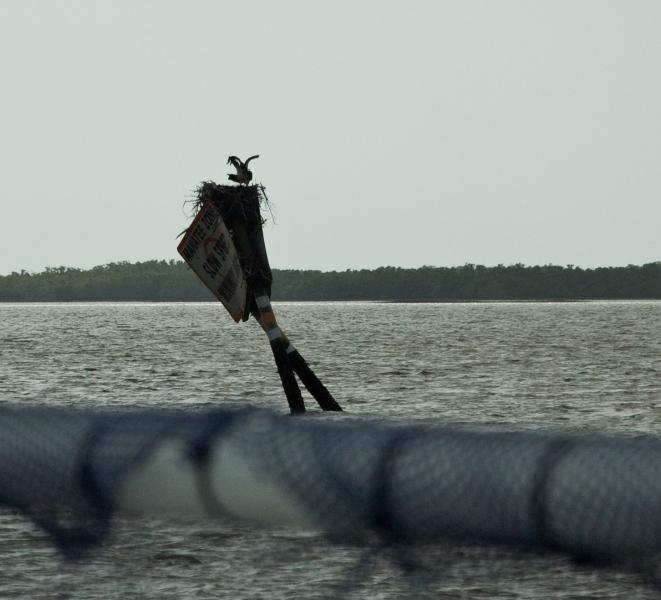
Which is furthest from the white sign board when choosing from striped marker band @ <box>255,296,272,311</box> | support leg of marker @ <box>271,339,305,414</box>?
support leg of marker @ <box>271,339,305,414</box>

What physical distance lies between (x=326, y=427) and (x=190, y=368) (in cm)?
2519

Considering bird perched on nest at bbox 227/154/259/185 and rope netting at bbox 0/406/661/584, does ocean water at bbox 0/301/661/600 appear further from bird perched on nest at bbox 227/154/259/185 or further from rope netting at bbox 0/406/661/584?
bird perched on nest at bbox 227/154/259/185

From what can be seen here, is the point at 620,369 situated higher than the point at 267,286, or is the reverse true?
the point at 267,286

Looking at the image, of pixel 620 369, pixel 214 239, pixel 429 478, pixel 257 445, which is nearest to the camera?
pixel 429 478

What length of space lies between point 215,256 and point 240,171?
1.18 m

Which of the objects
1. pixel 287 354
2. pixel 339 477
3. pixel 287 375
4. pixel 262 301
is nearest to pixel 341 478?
pixel 339 477

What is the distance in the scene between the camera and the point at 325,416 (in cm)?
1093

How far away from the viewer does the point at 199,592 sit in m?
8.28

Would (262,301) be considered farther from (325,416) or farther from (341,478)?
(341,478)

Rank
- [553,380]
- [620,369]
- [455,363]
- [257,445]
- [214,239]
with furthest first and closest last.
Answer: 1. [455,363]
2. [620,369]
3. [553,380]
4. [214,239]
5. [257,445]

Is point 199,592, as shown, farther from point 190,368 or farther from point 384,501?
point 190,368

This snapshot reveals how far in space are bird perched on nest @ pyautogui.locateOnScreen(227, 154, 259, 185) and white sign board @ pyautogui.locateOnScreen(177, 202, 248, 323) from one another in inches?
27.5

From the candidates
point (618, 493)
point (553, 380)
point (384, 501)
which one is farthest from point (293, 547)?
point (553, 380)

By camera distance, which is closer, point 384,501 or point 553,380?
point 384,501
